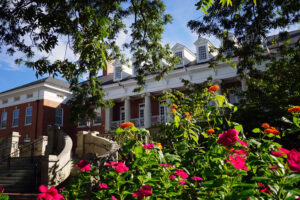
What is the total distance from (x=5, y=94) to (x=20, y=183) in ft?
76.0

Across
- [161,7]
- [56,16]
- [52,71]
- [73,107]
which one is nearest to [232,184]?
[52,71]

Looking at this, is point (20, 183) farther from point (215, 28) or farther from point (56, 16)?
point (215, 28)

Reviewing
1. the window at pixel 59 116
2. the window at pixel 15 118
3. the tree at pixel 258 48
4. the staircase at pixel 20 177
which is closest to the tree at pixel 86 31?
the tree at pixel 258 48

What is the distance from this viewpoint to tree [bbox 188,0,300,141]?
7.62 m

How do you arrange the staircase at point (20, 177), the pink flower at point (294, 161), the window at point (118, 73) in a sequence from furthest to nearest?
the window at point (118, 73) → the staircase at point (20, 177) → the pink flower at point (294, 161)

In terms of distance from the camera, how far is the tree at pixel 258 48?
25.0 feet

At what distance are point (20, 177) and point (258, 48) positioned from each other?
483 inches

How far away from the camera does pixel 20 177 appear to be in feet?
37.8

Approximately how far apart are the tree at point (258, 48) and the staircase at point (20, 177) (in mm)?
9723

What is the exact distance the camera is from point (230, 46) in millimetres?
8984

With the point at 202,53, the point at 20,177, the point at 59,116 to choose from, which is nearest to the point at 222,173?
the point at 20,177

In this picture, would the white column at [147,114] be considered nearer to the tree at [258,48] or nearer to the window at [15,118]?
the tree at [258,48]

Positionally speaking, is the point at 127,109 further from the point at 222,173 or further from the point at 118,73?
the point at 222,173

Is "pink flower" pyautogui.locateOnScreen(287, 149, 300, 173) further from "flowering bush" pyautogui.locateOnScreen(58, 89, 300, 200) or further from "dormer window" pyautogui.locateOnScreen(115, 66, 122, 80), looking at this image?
"dormer window" pyautogui.locateOnScreen(115, 66, 122, 80)
